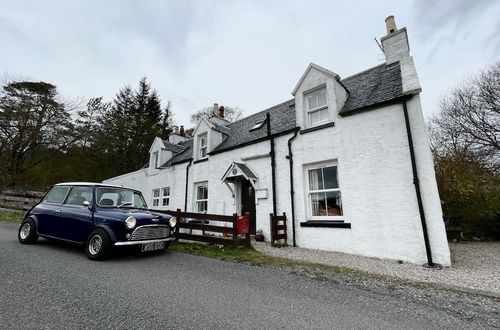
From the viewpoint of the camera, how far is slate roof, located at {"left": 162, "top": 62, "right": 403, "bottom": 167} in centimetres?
756

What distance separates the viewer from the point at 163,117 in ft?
115

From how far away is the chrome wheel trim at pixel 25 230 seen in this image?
6.81 metres

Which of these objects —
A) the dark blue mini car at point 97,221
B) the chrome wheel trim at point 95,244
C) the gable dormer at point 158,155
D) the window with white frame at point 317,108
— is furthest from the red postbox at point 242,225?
the gable dormer at point 158,155

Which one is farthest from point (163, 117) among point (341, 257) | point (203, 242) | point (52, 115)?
point (341, 257)

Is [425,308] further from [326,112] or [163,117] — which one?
[163,117]

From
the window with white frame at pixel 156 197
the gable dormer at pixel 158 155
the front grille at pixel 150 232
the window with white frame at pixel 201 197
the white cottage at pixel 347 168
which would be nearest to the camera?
the front grille at pixel 150 232

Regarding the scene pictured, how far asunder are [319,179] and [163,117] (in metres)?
32.1

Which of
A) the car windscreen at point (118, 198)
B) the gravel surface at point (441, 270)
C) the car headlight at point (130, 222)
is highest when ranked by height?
the car windscreen at point (118, 198)

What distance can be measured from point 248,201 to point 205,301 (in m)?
7.27

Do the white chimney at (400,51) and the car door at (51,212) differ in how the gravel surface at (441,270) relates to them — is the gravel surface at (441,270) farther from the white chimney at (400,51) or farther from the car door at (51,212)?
the car door at (51,212)

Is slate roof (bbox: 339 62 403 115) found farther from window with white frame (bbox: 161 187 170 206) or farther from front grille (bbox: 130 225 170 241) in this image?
window with white frame (bbox: 161 187 170 206)

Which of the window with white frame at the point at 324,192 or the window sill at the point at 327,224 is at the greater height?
the window with white frame at the point at 324,192

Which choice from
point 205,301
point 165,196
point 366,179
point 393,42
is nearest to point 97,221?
point 205,301

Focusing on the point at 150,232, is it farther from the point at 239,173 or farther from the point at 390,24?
the point at 390,24
